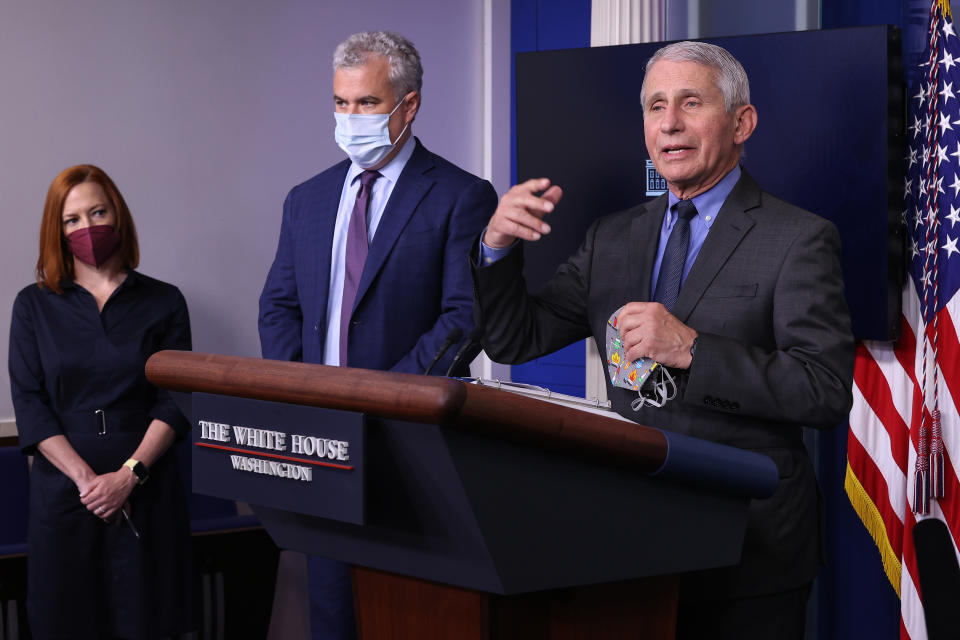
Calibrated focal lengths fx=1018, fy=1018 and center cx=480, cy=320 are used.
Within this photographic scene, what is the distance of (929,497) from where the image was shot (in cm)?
258

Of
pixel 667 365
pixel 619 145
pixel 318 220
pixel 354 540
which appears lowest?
pixel 354 540

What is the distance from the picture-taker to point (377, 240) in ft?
7.93

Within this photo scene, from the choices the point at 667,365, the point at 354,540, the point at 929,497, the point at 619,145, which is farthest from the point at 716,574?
the point at 619,145

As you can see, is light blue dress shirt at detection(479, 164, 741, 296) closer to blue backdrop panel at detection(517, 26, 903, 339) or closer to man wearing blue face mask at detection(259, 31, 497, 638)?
man wearing blue face mask at detection(259, 31, 497, 638)

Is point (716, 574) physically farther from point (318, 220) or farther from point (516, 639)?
point (318, 220)

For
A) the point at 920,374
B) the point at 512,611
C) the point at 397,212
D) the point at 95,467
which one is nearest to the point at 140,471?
the point at 95,467

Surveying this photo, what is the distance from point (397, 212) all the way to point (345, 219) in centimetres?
15

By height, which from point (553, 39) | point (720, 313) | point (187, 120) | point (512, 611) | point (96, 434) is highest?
point (553, 39)

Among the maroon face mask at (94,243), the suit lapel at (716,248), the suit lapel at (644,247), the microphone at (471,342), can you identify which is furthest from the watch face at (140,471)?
the suit lapel at (716,248)

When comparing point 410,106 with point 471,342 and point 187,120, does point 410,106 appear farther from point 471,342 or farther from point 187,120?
point 187,120

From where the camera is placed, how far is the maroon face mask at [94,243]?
3178mm

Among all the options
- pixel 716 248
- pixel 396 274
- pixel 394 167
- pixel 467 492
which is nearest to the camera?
pixel 467 492

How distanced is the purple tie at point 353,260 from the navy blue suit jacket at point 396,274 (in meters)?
0.02

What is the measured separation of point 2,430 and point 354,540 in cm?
316
